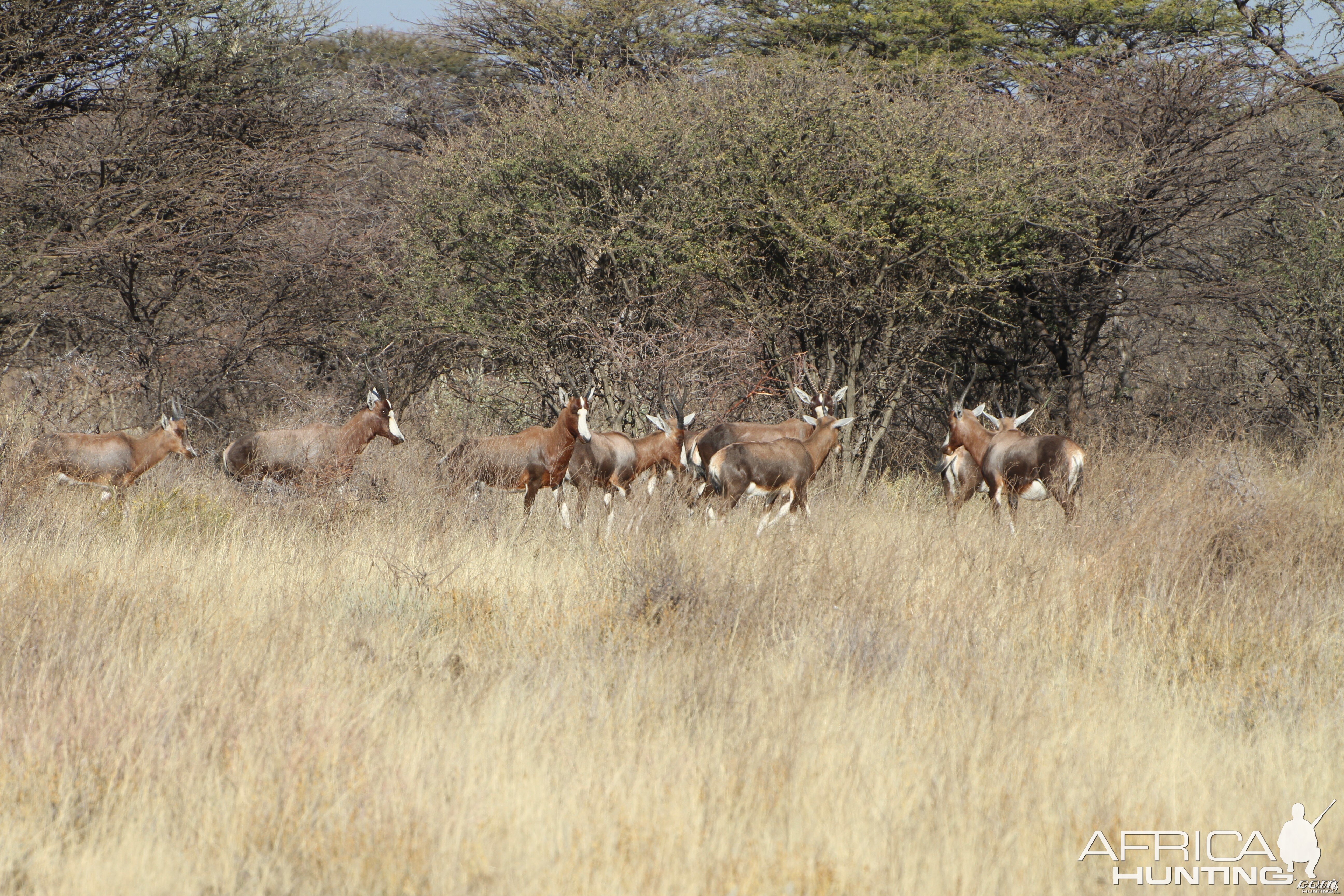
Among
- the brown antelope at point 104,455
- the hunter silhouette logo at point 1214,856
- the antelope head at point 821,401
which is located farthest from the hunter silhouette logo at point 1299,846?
the brown antelope at point 104,455

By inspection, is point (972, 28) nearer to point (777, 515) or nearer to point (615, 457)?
point (615, 457)

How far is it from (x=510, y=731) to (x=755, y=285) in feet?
29.8

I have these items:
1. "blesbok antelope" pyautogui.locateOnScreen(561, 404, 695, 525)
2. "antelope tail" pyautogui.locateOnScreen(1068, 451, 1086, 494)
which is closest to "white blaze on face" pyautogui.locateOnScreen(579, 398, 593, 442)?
"blesbok antelope" pyautogui.locateOnScreen(561, 404, 695, 525)

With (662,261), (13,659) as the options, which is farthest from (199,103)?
(13,659)

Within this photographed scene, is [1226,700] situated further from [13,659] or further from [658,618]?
[13,659]

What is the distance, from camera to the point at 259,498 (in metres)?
9.92

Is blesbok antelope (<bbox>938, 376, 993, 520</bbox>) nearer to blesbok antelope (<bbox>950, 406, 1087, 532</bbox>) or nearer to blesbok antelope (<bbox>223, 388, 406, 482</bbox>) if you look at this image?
blesbok antelope (<bbox>950, 406, 1087, 532</bbox>)

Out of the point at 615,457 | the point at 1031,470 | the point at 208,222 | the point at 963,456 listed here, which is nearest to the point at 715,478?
the point at 615,457

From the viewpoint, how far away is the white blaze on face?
10.6 m

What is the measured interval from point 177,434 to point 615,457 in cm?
383

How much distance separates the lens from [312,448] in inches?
427

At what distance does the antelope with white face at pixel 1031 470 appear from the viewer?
1002 cm

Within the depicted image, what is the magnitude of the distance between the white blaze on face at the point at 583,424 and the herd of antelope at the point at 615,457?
0.04 ft

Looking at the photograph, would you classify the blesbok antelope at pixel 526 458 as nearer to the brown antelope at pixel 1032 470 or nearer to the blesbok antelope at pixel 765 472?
the blesbok antelope at pixel 765 472
